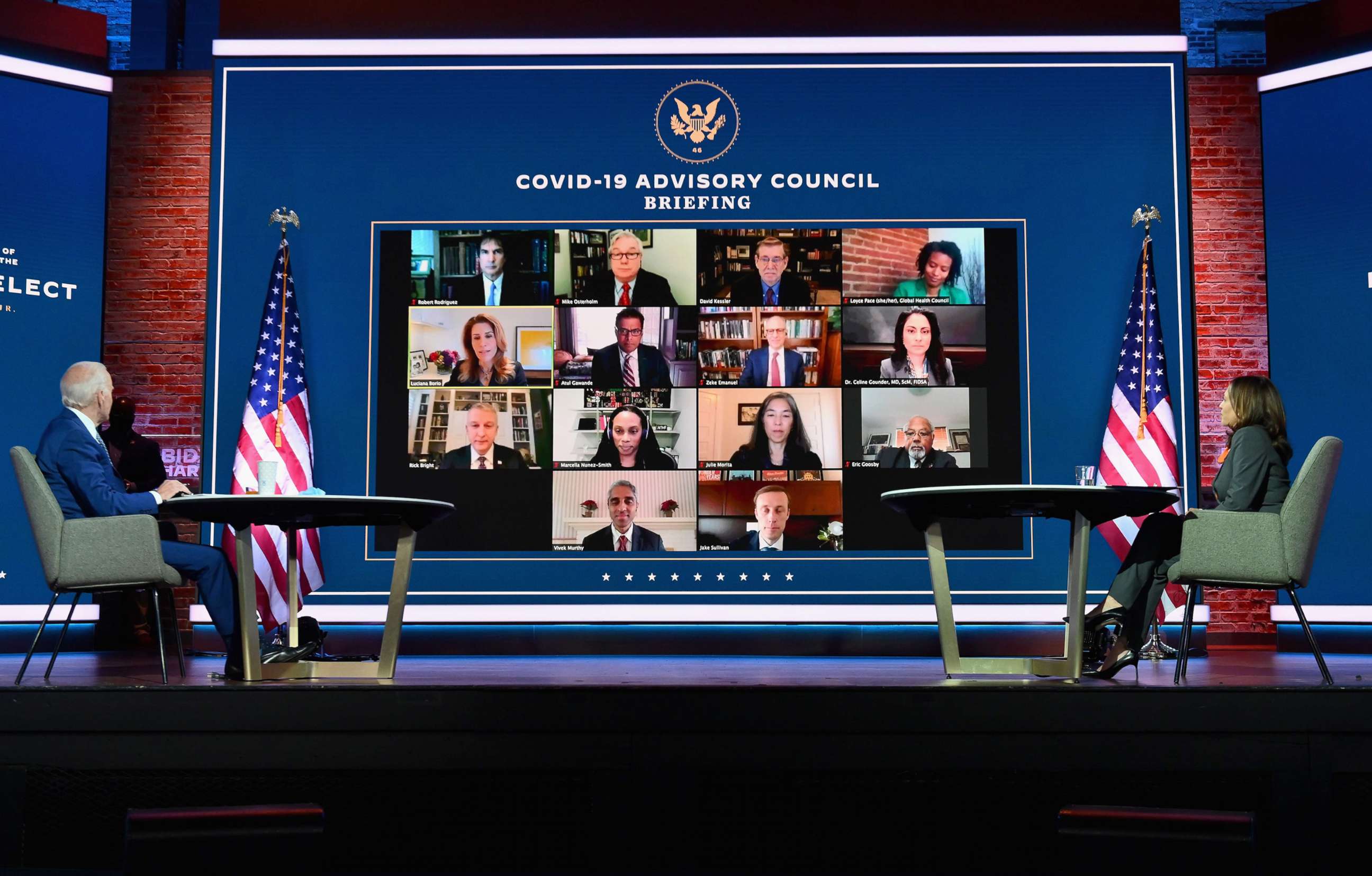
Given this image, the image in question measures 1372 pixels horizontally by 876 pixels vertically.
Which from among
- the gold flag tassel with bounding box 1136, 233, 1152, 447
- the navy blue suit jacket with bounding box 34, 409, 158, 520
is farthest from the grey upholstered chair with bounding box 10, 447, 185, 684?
the gold flag tassel with bounding box 1136, 233, 1152, 447

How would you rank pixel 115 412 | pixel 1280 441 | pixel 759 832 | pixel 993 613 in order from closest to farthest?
pixel 759 832 → pixel 1280 441 → pixel 993 613 → pixel 115 412

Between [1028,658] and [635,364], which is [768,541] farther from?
[1028,658]

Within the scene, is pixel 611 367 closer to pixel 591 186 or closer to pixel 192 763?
pixel 591 186

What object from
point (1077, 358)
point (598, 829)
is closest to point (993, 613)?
point (1077, 358)

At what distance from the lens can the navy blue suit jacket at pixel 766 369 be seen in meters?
6.59

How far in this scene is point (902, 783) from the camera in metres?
3.91

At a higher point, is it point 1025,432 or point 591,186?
point 591,186

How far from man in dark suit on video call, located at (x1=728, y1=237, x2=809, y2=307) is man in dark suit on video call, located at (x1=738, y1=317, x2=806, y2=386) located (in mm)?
210

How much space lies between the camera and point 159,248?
7934mm

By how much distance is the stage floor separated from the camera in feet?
12.0

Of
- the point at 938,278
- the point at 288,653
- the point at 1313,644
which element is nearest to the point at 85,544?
→ the point at 288,653

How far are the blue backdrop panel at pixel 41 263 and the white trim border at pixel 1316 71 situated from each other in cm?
675

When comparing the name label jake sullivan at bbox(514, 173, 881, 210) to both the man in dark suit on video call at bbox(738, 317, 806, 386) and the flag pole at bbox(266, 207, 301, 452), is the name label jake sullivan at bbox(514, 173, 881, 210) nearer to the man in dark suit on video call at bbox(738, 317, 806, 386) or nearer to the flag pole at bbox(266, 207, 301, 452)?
the man in dark suit on video call at bbox(738, 317, 806, 386)

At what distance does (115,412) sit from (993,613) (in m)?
4.99
